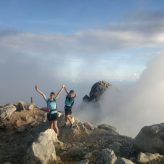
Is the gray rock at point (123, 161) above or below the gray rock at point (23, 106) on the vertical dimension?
below

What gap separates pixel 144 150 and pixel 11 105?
17285 millimetres

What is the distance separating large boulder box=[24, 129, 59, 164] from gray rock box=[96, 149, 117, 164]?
3.01 meters

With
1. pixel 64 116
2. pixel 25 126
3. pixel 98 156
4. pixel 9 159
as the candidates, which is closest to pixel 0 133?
pixel 25 126

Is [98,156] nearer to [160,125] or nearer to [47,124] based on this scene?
[160,125]

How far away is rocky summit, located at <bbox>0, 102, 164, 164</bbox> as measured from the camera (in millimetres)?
26953

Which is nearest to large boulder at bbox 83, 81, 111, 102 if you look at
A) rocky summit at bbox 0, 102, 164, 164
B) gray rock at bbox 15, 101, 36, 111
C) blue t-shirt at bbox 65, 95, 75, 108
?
gray rock at bbox 15, 101, 36, 111

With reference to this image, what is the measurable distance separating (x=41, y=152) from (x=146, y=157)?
6.47m

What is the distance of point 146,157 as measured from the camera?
86.7ft

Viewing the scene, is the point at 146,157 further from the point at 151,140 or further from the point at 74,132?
the point at 74,132

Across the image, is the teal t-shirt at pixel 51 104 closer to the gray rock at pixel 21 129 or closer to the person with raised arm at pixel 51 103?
the person with raised arm at pixel 51 103

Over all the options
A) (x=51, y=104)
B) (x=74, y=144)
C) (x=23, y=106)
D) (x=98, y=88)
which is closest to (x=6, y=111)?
(x=23, y=106)

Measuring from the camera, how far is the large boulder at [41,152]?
89.1 ft

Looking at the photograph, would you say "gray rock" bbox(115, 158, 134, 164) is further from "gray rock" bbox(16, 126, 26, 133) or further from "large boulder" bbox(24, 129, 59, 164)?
"gray rock" bbox(16, 126, 26, 133)

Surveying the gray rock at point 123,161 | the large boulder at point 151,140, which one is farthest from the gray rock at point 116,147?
the gray rock at point 123,161
